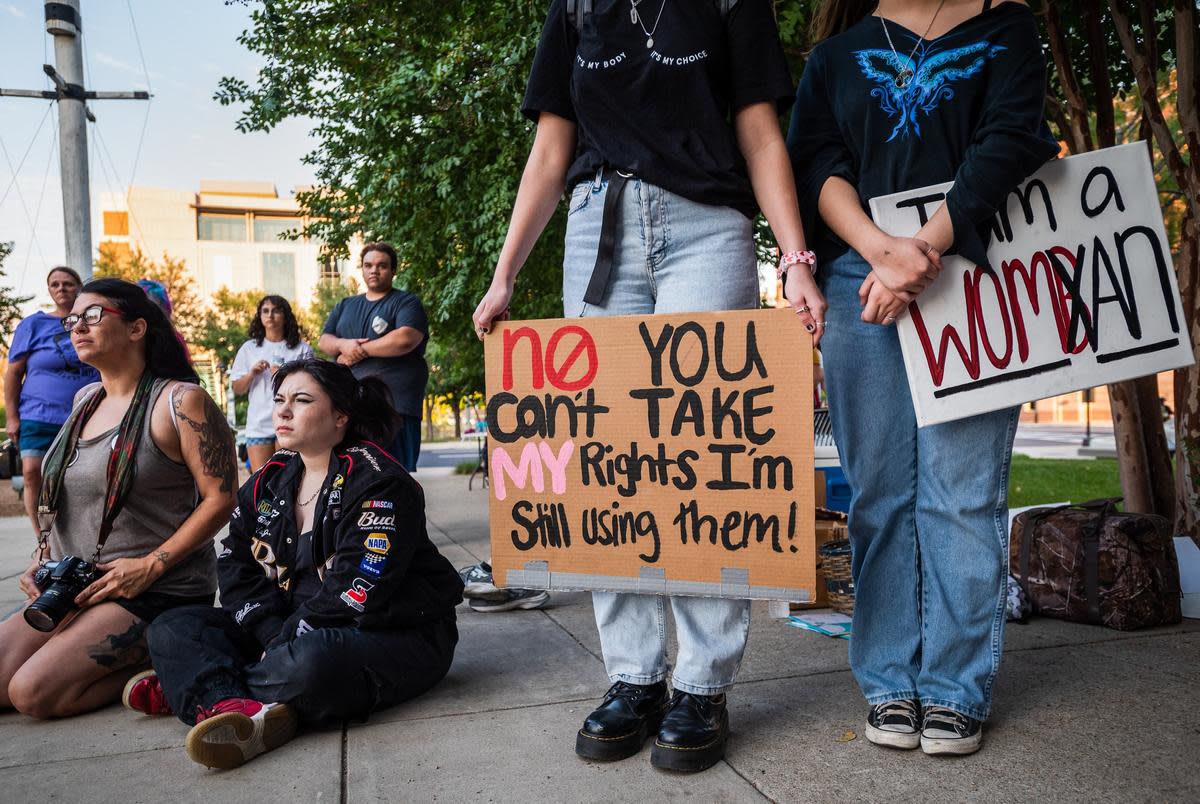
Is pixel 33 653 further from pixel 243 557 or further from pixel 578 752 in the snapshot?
pixel 578 752

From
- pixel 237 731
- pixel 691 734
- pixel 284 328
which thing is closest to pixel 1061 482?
pixel 284 328

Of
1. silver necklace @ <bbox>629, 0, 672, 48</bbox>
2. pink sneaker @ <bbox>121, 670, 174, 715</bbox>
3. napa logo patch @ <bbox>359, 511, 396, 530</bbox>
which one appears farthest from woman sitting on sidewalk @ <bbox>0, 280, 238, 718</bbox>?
silver necklace @ <bbox>629, 0, 672, 48</bbox>

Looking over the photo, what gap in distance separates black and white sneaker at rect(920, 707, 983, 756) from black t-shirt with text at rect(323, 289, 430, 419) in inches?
133

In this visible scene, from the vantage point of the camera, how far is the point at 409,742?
2488mm

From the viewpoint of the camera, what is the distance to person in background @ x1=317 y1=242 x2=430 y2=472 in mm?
4941

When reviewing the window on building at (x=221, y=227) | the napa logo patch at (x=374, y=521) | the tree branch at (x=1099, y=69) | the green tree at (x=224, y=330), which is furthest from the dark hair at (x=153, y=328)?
the window on building at (x=221, y=227)

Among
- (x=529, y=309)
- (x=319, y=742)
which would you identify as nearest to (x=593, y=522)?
(x=319, y=742)

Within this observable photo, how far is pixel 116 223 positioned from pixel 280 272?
523 inches

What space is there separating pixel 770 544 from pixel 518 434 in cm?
74

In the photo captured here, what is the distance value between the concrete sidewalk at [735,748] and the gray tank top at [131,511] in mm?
497

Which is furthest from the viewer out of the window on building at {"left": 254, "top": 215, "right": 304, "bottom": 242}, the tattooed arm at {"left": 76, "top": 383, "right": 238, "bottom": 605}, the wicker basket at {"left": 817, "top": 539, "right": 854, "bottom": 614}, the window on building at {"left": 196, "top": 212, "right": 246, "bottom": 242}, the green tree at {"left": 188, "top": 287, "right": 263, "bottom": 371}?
the window on building at {"left": 254, "top": 215, "right": 304, "bottom": 242}

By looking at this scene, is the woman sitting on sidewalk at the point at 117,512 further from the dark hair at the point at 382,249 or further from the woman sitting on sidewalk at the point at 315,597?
the dark hair at the point at 382,249

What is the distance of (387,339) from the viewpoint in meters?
4.89

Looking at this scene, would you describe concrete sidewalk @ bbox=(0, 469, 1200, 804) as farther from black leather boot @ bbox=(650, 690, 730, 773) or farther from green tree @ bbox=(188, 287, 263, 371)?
green tree @ bbox=(188, 287, 263, 371)
